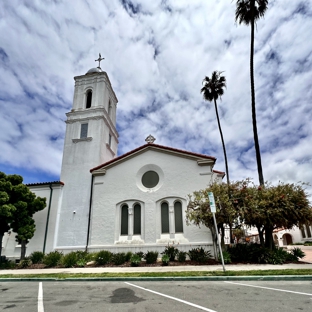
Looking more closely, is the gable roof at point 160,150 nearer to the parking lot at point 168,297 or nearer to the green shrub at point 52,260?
the green shrub at point 52,260

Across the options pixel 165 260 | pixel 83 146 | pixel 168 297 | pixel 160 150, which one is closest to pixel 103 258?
pixel 165 260

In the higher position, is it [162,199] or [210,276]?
[162,199]

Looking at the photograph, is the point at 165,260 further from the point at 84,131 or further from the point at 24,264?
the point at 84,131

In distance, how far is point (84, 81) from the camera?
26.8m

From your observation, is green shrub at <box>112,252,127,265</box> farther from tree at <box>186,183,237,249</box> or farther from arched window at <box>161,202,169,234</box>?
tree at <box>186,183,237,249</box>

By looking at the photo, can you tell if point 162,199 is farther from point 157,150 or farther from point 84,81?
point 84,81

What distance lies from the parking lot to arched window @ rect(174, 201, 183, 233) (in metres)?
8.63

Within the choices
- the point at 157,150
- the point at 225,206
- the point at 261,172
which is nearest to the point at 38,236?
the point at 157,150

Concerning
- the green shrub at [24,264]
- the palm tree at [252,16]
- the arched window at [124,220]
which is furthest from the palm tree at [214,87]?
the green shrub at [24,264]

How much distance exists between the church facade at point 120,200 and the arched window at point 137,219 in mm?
76

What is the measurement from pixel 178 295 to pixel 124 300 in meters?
1.66

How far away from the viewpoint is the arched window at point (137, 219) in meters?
18.9

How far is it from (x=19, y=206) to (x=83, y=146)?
8.35 m

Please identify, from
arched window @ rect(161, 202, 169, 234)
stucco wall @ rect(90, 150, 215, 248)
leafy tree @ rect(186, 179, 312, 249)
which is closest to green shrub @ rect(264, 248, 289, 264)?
leafy tree @ rect(186, 179, 312, 249)
